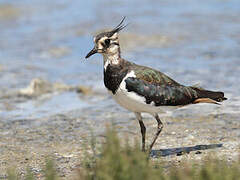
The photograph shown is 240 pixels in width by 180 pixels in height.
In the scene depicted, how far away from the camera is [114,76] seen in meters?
7.29

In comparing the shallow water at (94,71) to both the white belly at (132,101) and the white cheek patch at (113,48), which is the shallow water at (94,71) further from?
the white cheek patch at (113,48)

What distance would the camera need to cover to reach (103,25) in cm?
1834

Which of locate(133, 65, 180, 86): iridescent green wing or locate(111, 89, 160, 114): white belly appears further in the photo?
locate(133, 65, 180, 86): iridescent green wing

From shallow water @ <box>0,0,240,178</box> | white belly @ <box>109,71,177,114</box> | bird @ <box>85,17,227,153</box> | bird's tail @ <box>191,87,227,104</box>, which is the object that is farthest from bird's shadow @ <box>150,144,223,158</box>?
white belly @ <box>109,71,177,114</box>

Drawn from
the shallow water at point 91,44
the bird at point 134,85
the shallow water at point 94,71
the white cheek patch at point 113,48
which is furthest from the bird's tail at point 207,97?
the shallow water at point 91,44

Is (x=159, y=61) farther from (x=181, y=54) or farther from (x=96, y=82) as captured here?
(x=96, y=82)

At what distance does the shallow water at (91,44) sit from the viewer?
11.7 metres

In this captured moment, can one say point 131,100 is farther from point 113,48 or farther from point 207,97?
point 207,97

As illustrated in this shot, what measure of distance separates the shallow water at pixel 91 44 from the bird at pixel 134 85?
2.41 meters

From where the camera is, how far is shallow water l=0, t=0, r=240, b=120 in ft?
38.4

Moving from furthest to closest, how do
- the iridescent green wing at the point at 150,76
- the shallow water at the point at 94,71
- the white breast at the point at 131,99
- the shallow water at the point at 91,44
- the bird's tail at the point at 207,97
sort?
1. the shallow water at the point at 91,44
2. the shallow water at the point at 94,71
3. the bird's tail at the point at 207,97
4. the iridescent green wing at the point at 150,76
5. the white breast at the point at 131,99

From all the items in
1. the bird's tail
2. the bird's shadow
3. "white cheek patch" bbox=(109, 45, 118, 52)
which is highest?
"white cheek patch" bbox=(109, 45, 118, 52)

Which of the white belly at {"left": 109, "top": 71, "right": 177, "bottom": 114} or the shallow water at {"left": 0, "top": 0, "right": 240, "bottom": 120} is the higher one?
the white belly at {"left": 109, "top": 71, "right": 177, "bottom": 114}

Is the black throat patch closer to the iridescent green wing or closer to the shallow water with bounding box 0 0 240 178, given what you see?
the iridescent green wing
